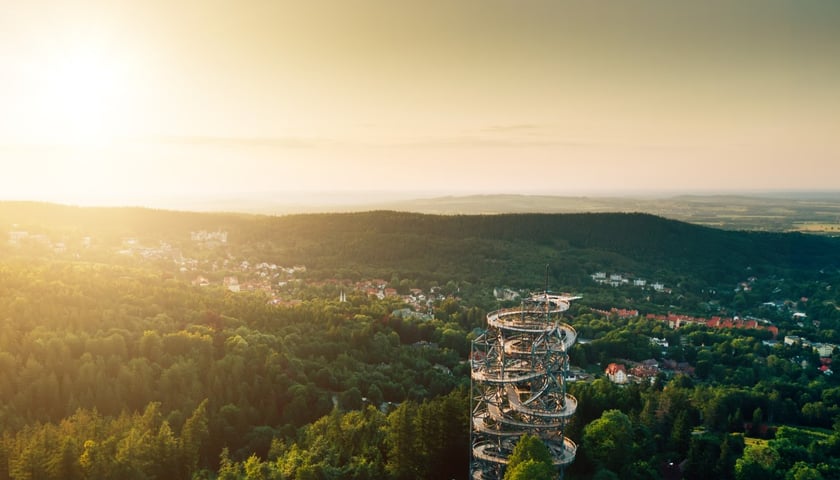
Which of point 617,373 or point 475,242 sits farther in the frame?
point 475,242

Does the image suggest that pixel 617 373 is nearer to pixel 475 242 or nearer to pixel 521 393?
pixel 521 393

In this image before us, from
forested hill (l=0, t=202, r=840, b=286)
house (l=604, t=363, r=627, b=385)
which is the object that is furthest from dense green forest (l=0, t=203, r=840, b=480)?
forested hill (l=0, t=202, r=840, b=286)

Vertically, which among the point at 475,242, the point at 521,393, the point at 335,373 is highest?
the point at 475,242

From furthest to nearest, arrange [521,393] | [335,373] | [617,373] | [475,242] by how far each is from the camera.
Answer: [475,242] < [617,373] < [335,373] < [521,393]

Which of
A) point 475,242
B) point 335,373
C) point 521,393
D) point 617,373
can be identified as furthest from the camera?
point 475,242

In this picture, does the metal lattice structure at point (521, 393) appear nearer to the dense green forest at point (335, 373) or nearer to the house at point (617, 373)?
the dense green forest at point (335, 373)

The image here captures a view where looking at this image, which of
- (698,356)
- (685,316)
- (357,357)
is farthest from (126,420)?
(685,316)

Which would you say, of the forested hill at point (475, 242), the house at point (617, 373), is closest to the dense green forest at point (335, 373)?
the house at point (617, 373)

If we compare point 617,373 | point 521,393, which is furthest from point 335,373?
point 617,373
